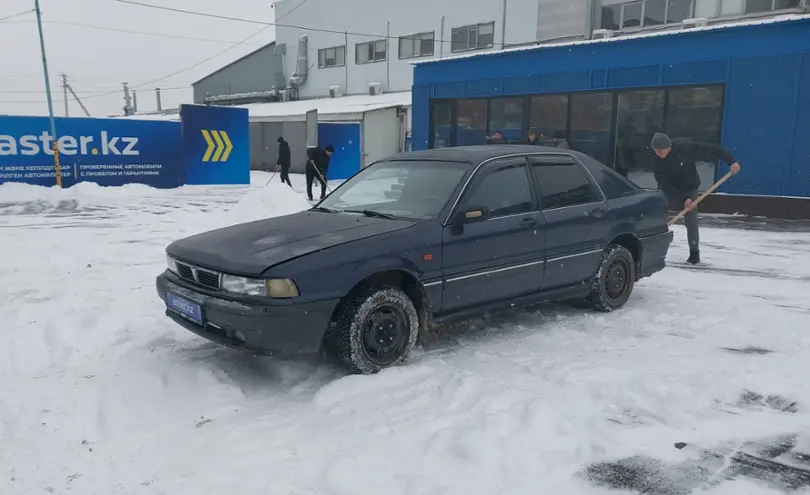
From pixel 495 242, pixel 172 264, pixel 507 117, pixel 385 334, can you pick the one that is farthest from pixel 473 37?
pixel 385 334

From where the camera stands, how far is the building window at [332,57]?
1464 inches

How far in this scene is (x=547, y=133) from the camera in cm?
1647

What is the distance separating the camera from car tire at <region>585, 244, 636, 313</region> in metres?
5.87

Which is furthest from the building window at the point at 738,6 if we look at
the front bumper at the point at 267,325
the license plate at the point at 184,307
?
the license plate at the point at 184,307

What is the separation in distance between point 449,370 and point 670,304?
2993 mm

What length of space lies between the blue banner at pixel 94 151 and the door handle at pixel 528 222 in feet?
50.2

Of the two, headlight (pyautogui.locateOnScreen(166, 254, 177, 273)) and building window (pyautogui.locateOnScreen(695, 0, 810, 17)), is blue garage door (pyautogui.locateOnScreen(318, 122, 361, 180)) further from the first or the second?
headlight (pyautogui.locateOnScreen(166, 254, 177, 273))

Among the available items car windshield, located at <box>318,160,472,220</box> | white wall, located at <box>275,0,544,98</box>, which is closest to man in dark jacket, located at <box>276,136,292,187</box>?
white wall, located at <box>275,0,544,98</box>

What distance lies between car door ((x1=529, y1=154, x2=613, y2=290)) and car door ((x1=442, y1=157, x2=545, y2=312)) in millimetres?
139

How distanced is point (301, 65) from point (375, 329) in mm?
37671

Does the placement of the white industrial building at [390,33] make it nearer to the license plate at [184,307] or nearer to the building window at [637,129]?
the building window at [637,129]

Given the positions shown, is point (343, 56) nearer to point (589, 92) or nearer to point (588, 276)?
point (589, 92)

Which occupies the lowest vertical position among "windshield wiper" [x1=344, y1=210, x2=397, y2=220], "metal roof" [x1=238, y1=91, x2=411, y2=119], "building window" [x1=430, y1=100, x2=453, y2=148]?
"windshield wiper" [x1=344, y1=210, x2=397, y2=220]

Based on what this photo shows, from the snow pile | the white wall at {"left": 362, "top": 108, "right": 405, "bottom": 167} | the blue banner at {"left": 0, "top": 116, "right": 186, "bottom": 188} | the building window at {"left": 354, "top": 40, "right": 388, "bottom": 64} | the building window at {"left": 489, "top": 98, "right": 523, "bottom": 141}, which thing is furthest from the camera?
the building window at {"left": 354, "top": 40, "right": 388, "bottom": 64}
